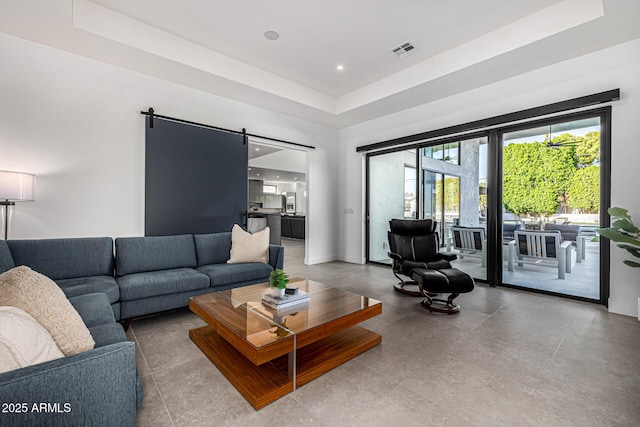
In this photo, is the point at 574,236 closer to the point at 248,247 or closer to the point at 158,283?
the point at 248,247

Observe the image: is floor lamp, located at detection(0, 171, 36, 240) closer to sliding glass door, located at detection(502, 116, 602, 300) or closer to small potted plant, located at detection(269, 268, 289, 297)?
small potted plant, located at detection(269, 268, 289, 297)

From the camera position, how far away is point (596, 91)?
3.35 m

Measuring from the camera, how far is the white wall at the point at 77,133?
10.2 feet

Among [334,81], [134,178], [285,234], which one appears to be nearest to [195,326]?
[134,178]

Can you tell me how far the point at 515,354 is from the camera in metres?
2.29

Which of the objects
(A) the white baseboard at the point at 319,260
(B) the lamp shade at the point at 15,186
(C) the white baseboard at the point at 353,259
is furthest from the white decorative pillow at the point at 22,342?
(C) the white baseboard at the point at 353,259

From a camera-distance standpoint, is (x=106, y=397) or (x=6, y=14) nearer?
(x=106, y=397)

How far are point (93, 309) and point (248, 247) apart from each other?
193 centimetres

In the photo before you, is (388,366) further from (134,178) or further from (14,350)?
(134,178)

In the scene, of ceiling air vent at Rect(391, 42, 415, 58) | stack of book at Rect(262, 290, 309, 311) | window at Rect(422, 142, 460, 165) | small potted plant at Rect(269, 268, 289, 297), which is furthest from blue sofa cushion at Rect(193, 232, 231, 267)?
window at Rect(422, 142, 460, 165)

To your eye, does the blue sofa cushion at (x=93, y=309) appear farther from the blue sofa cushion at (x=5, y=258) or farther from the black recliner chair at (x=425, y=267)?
the black recliner chair at (x=425, y=267)

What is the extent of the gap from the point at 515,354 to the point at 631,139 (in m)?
2.85

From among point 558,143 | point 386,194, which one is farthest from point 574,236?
point 386,194

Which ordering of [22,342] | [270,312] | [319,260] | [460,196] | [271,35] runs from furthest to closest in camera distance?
[319,260]
[460,196]
[271,35]
[270,312]
[22,342]
